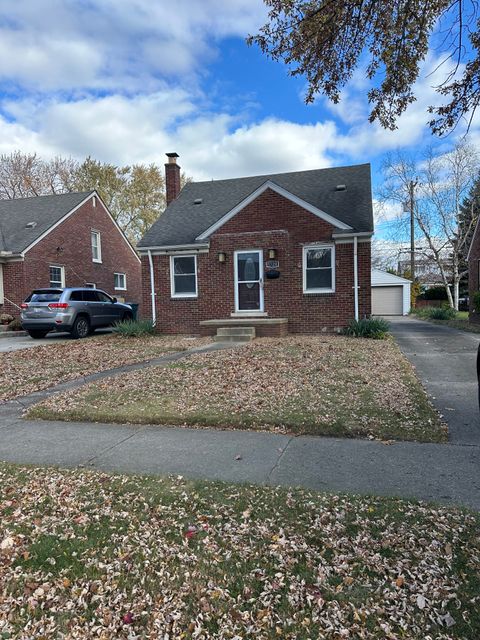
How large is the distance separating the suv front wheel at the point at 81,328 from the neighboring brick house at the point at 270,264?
2.17 metres

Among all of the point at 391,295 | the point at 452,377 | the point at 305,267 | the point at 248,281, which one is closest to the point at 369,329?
the point at 305,267

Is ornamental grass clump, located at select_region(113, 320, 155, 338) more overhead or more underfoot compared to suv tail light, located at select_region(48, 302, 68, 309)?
more underfoot

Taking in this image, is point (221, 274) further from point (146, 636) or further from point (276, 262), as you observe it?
point (146, 636)

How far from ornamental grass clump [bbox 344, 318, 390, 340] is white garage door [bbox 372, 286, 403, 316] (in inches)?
890

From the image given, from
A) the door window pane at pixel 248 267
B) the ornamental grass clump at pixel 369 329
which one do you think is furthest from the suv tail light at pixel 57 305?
the ornamental grass clump at pixel 369 329

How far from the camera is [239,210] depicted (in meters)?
14.8

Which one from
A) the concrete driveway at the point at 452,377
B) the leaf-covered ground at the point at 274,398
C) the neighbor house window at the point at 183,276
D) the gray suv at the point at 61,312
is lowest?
the concrete driveway at the point at 452,377

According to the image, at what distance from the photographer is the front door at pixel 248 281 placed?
48.8 ft

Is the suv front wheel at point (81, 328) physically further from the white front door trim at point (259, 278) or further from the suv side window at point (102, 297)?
the white front door trim at point (259, 278)

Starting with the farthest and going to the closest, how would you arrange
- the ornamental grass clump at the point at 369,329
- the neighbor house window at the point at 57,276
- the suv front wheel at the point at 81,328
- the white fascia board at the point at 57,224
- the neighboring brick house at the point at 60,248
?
the neighbor house window at the point at 57,276
the white fascia board at the point at 57,224
the neighboring brick house at the point at 60,248
the suv front wheel at the point at 81,328
the ornamental grass clump at the point at 369,329

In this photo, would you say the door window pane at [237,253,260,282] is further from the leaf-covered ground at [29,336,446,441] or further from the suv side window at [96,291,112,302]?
the leaf-covered ground at [29,336,446,441]

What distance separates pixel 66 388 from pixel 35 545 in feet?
15.6

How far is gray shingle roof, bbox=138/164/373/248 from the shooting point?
14.7 meters

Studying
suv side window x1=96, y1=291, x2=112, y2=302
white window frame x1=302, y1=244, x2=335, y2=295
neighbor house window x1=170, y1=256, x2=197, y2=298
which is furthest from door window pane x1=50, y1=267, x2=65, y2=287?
white window frame x1=302, y1=244, x2=335, y2=295
